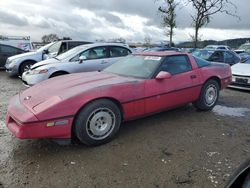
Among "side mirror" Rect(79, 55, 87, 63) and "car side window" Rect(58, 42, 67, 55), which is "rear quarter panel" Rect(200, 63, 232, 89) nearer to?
"side mirror" Rect(79, 55, 87, 63)

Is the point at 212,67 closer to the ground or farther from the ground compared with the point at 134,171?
farther from the ground

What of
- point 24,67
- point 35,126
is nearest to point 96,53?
point 24,67

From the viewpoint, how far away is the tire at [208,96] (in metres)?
5.96

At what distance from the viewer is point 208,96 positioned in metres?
6.13

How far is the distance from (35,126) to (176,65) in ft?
10.1

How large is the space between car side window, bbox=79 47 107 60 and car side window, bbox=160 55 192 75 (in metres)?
3.86

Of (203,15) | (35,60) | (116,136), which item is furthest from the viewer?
(203,15)

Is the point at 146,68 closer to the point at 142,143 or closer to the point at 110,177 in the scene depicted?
the point at 142,143

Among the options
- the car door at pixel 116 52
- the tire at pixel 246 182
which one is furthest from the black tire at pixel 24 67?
the tire at pixel 246 182

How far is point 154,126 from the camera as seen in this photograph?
514cm

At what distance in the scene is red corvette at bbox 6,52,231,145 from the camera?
3.86m

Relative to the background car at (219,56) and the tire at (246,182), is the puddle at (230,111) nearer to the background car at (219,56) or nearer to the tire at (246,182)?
the tire at (246,182)

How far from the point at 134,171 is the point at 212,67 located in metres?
3.66

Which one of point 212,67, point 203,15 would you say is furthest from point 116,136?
point 203,15
